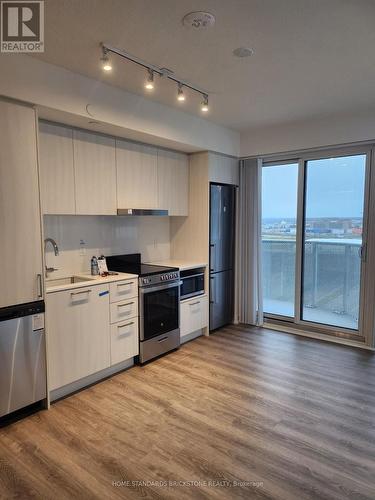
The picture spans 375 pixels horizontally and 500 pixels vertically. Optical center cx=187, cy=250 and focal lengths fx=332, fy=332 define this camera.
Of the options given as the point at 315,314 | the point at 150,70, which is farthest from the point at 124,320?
the point at 315,314

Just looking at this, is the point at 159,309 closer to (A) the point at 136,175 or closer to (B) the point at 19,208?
(A) the point at 136,175

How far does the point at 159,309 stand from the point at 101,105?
2.09 meters

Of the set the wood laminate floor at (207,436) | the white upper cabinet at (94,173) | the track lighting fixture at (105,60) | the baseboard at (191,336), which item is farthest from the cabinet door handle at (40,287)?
the baseboard at (191,336)

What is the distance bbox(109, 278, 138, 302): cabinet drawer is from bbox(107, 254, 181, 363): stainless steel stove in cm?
6

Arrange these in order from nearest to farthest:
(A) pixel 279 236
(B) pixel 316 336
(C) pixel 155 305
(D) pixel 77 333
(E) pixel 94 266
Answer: (D) pixel 77 333 < (E) pixel 94 266 < (C) pixel 155 305 < (B) pixel 316 336 < (A) pixel 279 236

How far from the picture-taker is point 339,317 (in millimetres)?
4297

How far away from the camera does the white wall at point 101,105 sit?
237 centimetres

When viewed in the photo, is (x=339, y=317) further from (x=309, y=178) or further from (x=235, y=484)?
(x=235, y=484)

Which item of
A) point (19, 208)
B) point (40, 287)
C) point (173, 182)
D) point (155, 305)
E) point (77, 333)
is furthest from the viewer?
point (173, 182)

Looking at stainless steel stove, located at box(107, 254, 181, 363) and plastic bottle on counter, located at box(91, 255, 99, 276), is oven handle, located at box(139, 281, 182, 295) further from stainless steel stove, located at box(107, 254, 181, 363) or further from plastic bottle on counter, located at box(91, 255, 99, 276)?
plastic bottle on counter, located at box(91, 255, 99, 276)

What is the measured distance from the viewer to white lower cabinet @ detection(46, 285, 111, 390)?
107 inches

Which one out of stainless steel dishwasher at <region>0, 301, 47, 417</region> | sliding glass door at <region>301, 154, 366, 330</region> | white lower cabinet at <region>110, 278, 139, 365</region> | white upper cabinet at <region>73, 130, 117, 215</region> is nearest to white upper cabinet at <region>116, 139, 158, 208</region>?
white upper cabinet at <region>73, 130, 117, 215</region>

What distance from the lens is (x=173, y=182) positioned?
165 inches

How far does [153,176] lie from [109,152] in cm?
67
